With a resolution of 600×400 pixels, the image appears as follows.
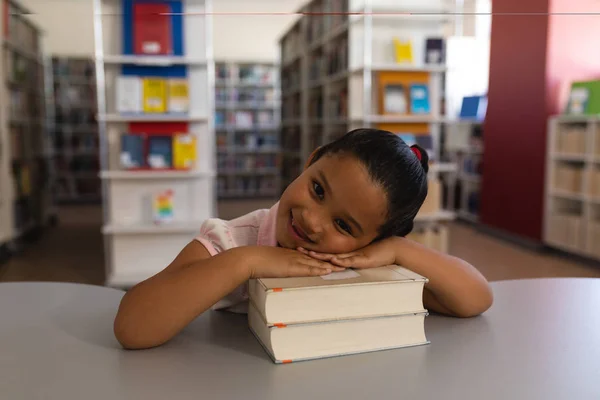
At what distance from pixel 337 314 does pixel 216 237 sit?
25 centimetres

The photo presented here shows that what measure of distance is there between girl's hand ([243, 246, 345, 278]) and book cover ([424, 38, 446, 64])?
3.26 metres

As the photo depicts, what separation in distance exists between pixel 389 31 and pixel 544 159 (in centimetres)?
182

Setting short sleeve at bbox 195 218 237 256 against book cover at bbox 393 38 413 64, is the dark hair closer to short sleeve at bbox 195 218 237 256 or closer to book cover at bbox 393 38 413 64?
short sleeve at bbox 195 218 237 256

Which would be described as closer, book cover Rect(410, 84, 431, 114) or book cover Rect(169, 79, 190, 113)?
book cover Rect(169, 79, 190, 113)

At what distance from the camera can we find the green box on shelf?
13.7 feet

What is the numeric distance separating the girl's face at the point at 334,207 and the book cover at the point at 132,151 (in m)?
2.74

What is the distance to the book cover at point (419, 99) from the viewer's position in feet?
12.5

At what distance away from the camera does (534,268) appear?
3.81 meters

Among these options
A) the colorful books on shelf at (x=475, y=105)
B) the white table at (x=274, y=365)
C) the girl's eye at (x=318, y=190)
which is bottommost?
the white table at (x=274, y=365)

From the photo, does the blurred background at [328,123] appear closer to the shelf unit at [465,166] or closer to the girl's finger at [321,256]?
the shelf unit at [465,166]

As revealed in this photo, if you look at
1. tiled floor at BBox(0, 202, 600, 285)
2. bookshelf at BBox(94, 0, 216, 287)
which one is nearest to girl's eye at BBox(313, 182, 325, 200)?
tiled floor at BBox(0, 202, 600, 285)

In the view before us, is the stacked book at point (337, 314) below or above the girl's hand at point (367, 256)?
below

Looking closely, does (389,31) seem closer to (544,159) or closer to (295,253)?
(544,159)

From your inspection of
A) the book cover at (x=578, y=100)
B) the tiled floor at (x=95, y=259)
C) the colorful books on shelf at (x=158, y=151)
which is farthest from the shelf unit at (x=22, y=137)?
the book cover at (x=578, y=100)
